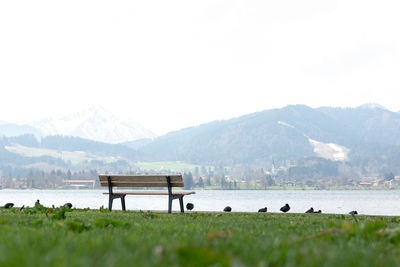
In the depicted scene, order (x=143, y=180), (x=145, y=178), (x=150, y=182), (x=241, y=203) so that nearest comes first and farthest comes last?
(x=145, y=178), (x=150, y=182), (x=143, y=180), (x=241, y=203)

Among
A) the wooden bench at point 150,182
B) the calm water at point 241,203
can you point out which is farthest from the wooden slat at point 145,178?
the calm water at point 241,203

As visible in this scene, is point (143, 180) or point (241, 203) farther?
point (241, 203)

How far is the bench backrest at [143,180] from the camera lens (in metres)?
14.2

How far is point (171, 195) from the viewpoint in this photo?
1431cm

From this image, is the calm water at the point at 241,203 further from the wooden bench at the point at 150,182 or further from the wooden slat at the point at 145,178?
the wooden slat at the point at 145,178

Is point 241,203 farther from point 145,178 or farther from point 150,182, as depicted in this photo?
point 145,178

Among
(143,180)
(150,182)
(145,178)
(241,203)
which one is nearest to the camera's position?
(145,178)

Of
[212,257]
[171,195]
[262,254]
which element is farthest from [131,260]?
[171,195]

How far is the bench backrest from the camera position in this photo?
14.2 m

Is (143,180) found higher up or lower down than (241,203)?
higher up

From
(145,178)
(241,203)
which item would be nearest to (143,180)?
(145,178)

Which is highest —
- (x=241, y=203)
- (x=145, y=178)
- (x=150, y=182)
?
(x=145, y=178)

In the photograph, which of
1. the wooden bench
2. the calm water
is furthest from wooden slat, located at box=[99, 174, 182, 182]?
the calm water

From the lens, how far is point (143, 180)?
14.7m
